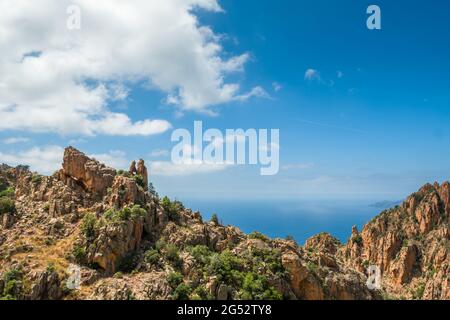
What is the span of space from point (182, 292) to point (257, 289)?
909cm

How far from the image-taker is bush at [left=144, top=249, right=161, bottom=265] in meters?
44.6

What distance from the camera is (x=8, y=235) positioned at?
4472cm

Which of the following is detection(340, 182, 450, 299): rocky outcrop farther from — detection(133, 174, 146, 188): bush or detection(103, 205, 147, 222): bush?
detection(103, 205, 147, 222): bush

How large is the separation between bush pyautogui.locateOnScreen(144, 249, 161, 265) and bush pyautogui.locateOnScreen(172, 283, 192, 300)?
17.6 feet

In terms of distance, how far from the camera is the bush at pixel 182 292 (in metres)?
39.7

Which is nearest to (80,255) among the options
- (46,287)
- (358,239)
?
(46,287)

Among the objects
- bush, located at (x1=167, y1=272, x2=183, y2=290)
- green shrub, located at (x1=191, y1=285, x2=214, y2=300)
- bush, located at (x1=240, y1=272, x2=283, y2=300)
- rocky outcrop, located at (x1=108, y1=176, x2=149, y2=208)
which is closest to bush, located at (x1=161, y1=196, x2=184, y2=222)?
rocky outcrop, located at (x1=108, y1=176, x2=149, y2=208)

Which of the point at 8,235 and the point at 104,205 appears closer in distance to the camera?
the point at 8,235

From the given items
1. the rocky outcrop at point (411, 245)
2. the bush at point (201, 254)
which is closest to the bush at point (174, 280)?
the bush at point (201, 254)

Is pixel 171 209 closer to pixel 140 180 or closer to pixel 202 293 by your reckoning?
pixel 140 180
